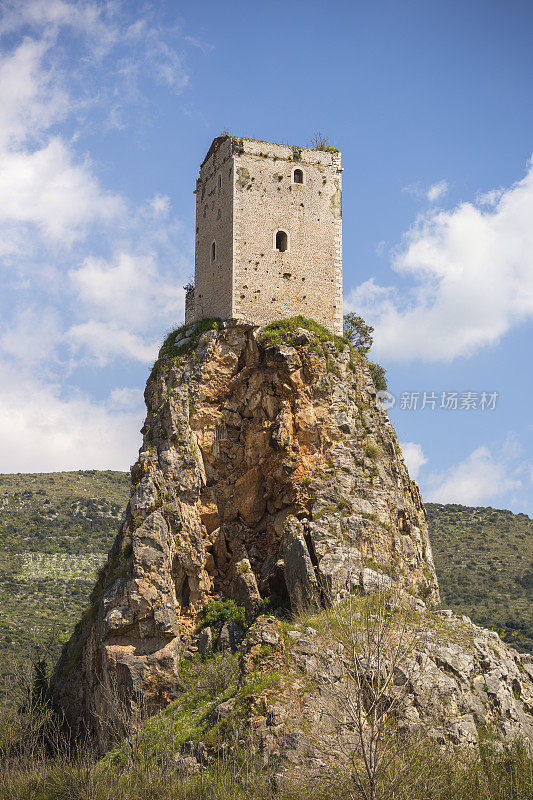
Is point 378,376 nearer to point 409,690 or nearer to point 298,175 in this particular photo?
point 298,175

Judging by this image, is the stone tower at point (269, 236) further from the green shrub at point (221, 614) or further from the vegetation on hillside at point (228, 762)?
the vegetation on hillside at point (228, 762)

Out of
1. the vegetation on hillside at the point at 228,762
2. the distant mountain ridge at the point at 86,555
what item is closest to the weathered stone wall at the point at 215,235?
the vegetation on hillside at the point at 228,762

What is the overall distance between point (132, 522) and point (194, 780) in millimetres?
10337

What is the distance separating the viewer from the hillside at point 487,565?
1978 inches

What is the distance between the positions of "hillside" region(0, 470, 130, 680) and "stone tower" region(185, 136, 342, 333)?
22899 millimetres

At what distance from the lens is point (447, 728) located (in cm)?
2433

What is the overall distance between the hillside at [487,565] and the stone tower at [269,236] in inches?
833

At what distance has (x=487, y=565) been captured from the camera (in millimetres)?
60781

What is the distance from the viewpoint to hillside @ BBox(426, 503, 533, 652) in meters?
50.2

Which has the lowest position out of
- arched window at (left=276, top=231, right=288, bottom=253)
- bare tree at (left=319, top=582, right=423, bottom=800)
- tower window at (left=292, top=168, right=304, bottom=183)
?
bare tree at (left=319, top=582, right=423, bottom=800)

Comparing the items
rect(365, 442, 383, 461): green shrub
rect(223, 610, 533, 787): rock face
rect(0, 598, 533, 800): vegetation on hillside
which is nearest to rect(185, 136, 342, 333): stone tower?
rect(365, 442, 383, 461): green shrub

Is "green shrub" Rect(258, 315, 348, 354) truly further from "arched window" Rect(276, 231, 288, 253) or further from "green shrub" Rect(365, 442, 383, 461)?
"green shrub" Rect(365, 442, 383, 461)

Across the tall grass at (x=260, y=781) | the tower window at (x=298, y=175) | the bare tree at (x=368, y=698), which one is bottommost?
the tall grass at (x=260, y=781)

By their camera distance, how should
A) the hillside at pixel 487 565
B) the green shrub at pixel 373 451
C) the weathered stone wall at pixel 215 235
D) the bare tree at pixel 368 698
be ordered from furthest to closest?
the hillside at pixel 487 565
the weathered stone wall at pixel 215 235
the green shrub at pixel 373 451
the bare tree at pixel 368 698
